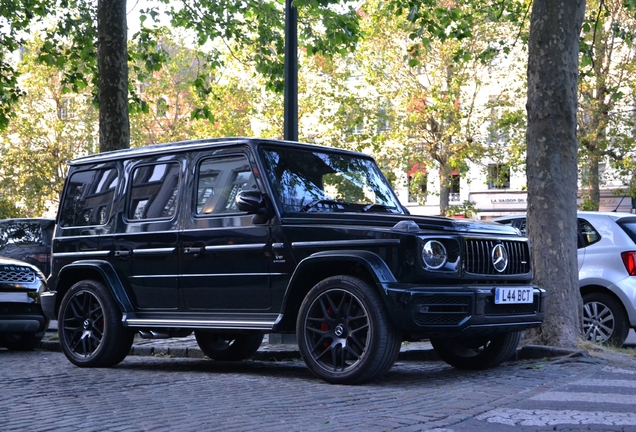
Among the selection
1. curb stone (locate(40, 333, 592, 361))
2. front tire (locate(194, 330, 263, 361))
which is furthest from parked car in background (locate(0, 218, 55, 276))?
front tire (locate(194, 330, 263, 361))

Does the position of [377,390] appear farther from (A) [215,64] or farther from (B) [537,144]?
(A) [215,64]

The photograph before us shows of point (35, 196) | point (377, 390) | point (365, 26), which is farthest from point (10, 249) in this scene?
point (35, 196)

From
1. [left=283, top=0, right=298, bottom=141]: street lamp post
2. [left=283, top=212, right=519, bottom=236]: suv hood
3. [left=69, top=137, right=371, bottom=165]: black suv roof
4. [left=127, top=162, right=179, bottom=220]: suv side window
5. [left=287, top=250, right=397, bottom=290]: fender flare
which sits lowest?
[left=287, top=250, right=397, bottom=290]: fender flare

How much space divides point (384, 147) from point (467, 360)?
116ft

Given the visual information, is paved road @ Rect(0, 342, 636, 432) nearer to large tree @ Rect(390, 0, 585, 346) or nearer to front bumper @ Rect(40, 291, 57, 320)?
front bumper @ Rect(40, 291, 57, 320)

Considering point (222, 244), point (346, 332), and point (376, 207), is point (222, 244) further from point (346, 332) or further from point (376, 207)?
point (346, 332)

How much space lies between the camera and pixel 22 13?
908 inches

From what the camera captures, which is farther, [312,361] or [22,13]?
[22,13]

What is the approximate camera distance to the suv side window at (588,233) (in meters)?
12.1

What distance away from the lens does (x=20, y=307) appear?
42.9 ft

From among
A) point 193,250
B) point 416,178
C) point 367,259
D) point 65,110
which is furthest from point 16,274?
point 65,110

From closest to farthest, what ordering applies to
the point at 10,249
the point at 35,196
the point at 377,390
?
the point at 377,390
the point at 10,249
the point at 35,196

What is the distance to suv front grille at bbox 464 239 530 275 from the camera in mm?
7996

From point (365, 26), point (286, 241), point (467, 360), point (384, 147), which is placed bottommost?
point (467, 360)
